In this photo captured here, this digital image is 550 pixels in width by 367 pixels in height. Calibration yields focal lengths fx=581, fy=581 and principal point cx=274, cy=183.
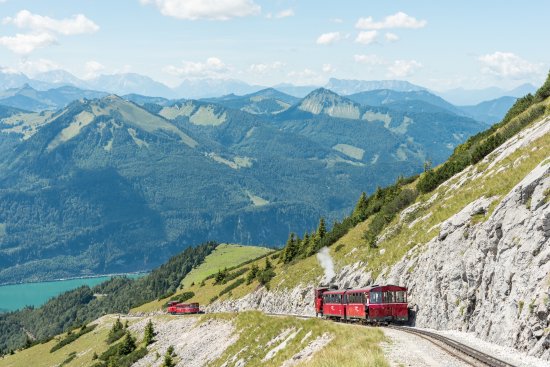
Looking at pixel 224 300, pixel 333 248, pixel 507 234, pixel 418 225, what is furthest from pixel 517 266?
pixel 224 300

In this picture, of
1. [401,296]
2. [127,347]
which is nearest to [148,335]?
[127,347]

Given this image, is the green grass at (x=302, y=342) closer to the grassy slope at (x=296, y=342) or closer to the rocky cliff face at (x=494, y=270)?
the grassy slope at (x=296, y=342)

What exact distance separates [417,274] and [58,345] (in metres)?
94.0

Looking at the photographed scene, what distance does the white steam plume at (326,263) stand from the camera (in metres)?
68.5

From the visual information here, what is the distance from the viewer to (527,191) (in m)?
30.5

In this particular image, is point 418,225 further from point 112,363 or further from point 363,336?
→ point 112,363

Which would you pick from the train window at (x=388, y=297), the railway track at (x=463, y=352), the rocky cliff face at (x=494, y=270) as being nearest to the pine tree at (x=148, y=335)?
the rocky cliff face at (x=494, y=270)

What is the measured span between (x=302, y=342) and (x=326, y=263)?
117 feet

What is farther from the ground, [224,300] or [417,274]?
[417,274]

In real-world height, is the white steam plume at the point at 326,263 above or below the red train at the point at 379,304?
below

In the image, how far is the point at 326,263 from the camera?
7400 centimetres

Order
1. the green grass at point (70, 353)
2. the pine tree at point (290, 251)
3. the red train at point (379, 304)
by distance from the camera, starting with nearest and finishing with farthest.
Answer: the red train at point (379, 304)
the green grass at point (70, 353)
the pine tree at point (290, 251)

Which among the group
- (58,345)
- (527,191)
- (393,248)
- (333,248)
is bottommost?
(58,345)

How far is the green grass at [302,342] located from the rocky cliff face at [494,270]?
5.40 m
